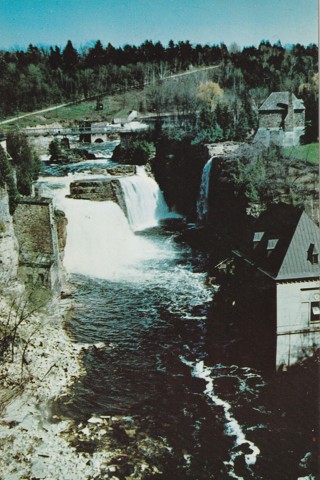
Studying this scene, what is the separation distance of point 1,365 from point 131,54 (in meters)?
23.1

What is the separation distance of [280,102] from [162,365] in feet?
56.7

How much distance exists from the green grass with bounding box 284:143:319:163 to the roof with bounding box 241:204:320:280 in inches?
289

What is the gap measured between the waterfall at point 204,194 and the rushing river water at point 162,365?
479 cm

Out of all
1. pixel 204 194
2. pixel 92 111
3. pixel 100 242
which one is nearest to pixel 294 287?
pixel 100 242

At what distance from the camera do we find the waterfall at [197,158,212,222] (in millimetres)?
30000

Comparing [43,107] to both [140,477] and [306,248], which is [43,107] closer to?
[306,248]

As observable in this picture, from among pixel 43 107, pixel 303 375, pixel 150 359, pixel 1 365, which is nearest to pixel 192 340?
pixel 150 359

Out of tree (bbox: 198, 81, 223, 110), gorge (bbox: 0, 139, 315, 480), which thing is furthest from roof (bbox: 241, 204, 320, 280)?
tree (bbox: 198, 81, 223, 110)

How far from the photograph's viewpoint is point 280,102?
83.9 ft

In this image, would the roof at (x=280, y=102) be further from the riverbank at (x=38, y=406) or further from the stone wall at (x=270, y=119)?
the riverbank at (x=38, y=406)

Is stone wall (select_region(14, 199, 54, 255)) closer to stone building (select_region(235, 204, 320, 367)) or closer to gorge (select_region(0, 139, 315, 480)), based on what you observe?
gorge (select_region(0, 139, 315, 480))

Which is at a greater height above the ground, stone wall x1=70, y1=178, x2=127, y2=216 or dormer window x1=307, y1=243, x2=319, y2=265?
stone wall x1=70, y1=178, x2=127, y2=216

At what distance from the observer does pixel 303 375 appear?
536 inches

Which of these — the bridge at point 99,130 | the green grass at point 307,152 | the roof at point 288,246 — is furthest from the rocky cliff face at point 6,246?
the bridge at point 99,130
